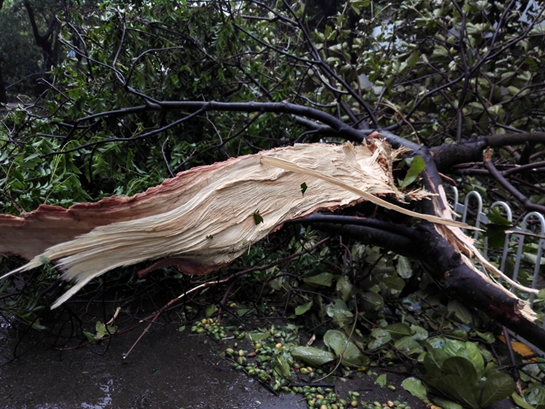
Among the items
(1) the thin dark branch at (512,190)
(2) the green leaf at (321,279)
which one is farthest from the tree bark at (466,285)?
(1) the thin dark branch at (512,190)

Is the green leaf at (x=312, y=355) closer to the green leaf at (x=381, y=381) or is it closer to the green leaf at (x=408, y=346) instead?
the green leaf at (x=381, y=381)

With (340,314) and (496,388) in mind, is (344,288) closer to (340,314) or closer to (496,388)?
(340,314)

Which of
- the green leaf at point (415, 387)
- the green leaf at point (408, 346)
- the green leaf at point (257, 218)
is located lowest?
the green leaf at point (415, 387)

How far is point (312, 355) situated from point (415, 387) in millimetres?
514

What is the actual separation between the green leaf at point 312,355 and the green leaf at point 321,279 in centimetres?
50

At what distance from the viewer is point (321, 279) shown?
8.10ft

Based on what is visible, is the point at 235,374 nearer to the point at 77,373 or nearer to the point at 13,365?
the point at 77,373

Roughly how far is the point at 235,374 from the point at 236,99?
2.06 m

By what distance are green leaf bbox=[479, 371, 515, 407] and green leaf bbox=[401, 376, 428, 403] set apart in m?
0.24

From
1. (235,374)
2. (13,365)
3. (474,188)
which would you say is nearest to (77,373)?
(13,365)

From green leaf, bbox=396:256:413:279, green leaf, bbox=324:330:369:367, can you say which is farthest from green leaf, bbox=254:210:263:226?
green leaf, bbox=396:256:413:279

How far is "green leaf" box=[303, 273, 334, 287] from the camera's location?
8.04ft

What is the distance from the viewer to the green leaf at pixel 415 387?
1810 mm

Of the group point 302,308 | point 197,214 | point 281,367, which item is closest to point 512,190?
point 302,308
